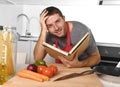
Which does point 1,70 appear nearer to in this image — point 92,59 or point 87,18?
point 92,59

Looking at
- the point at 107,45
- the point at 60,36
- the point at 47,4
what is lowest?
the point at 107,45

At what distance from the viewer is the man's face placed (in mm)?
1664

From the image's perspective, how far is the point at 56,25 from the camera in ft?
5.54

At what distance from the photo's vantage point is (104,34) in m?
3.10

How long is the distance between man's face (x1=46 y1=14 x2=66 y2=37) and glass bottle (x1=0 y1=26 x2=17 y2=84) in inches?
25.1

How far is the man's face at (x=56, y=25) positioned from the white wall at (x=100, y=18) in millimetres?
1451

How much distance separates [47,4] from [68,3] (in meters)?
0.32

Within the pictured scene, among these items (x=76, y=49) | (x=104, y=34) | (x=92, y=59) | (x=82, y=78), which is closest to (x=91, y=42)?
(x=92, y=59)

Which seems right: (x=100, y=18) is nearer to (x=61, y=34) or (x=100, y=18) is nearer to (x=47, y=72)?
(x=61, y=34)

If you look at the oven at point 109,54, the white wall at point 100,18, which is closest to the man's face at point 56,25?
the oven at point 109,54

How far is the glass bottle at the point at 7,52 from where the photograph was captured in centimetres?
99

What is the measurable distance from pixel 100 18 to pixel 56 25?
1.57 metres

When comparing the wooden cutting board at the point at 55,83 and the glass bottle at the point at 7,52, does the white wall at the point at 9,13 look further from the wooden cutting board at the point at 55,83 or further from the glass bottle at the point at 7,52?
the wooden cutting board at the point at 55,83

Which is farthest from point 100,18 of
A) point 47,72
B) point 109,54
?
point 47,72
